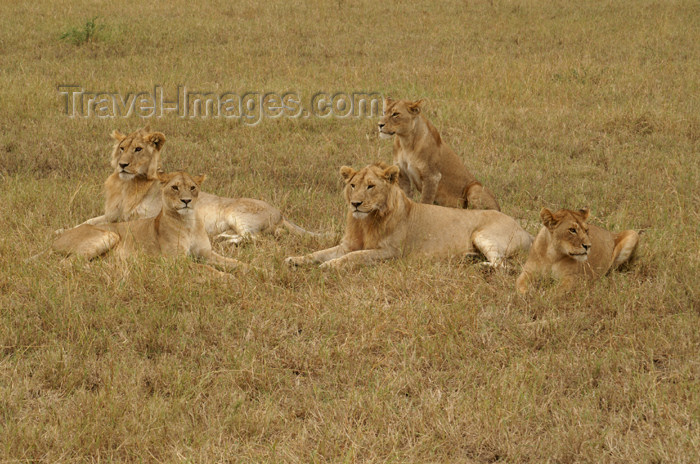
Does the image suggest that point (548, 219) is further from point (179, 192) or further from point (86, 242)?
point (86, 242)

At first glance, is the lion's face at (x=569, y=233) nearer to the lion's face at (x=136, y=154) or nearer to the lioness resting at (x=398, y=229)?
the lioness resting at (x=398, y=229)

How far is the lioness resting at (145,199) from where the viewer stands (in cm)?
795

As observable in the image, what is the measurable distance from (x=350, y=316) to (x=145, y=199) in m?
3.06

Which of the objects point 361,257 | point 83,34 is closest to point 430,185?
point 361,257

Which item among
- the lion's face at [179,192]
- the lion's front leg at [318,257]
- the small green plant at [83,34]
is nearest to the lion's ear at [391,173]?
the lion's front leg at [318,257]

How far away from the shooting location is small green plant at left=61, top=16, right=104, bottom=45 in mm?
15939

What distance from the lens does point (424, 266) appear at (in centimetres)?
695

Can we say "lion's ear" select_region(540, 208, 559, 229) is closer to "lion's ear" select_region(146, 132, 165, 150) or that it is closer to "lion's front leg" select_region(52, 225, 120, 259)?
"lion's front leg" select_region(52, 225, 120, 259)

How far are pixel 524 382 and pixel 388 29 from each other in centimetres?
1431

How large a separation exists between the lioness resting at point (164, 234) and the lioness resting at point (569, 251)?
236 centimetres

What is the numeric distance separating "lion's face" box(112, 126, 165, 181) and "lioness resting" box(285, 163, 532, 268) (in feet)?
6.42

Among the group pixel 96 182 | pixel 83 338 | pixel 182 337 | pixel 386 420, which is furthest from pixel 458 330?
pixel 96 182

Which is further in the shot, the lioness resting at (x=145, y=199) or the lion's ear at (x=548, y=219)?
the lioness resting at (x=145, y=199)

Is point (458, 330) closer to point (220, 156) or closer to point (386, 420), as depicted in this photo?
point (386, 420)
